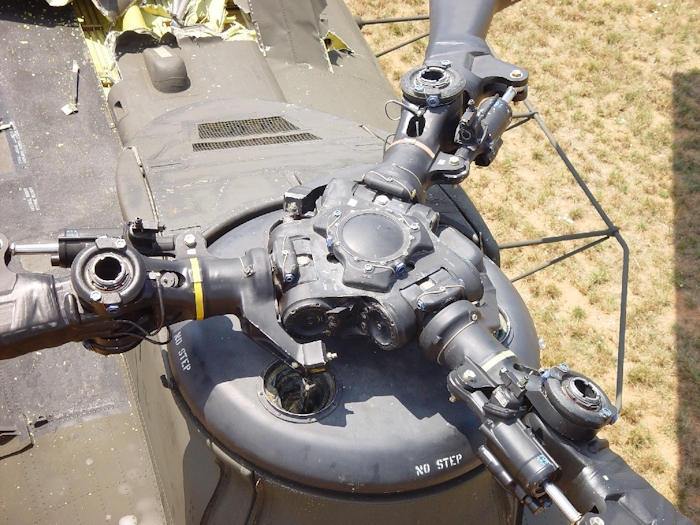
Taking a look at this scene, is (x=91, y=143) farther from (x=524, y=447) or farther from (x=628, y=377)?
(x=628, y=377)

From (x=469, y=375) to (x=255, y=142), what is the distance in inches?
131

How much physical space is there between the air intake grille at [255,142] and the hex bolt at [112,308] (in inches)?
114

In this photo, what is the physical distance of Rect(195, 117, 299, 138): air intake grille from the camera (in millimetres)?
6184

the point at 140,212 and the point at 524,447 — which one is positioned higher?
the point at 524,447

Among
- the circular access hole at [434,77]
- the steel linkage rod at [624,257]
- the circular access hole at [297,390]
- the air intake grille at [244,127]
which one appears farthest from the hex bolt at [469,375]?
the air intake grille at [244,127]

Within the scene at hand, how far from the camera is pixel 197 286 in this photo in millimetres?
3627

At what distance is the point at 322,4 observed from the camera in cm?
808

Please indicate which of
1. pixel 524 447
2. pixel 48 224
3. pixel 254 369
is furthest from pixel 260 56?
pixel 524 447

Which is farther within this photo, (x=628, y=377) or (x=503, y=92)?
(x=628, y=377)

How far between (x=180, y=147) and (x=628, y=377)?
6788 millimetres

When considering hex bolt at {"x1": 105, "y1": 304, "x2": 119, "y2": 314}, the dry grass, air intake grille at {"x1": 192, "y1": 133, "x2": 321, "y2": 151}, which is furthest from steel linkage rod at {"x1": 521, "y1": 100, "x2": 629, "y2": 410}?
hex bolt at {"x1": 105, "y1": 304, "x2": 119, "y2": 314}

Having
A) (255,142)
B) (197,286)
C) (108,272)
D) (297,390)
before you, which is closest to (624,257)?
(255,142)

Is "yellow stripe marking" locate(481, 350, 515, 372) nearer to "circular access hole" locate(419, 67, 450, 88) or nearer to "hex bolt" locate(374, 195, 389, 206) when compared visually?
"hex bolt" locate(374, 195, 389, 206)

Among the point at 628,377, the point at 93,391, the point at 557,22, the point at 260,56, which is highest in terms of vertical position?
the point at 260,56
